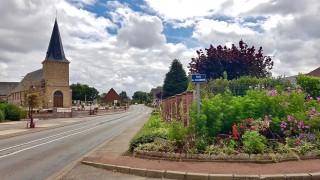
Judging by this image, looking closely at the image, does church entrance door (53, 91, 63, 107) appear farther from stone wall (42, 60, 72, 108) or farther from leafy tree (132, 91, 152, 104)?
leafy tree (132, 91, 152, 104)

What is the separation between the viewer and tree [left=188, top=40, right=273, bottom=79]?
140 ft

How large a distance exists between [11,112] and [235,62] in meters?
27.4

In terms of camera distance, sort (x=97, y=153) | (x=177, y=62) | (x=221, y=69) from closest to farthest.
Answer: (x=97, y=153) → (x=221, y=69) → (x=177, y=62)

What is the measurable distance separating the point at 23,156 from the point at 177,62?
5985cm

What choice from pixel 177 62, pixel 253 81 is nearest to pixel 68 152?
pixel 253 81

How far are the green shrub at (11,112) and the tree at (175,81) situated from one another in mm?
32183

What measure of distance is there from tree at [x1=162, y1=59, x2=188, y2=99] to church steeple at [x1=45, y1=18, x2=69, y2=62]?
89.4 ft

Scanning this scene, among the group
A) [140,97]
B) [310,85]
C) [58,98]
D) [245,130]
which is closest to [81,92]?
[140,97]

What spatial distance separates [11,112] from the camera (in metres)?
43.4

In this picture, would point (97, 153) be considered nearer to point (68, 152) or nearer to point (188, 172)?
point (68, 152)

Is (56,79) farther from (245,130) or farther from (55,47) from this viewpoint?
(245,130)

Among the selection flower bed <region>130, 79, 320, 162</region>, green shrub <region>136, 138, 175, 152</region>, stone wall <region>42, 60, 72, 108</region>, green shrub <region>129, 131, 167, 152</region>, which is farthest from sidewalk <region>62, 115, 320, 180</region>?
stone wall <region>42, 60, 72, 108</region>

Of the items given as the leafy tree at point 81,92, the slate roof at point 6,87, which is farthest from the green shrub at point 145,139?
the slate roof at point 6,87

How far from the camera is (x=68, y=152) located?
1395 centimetres
